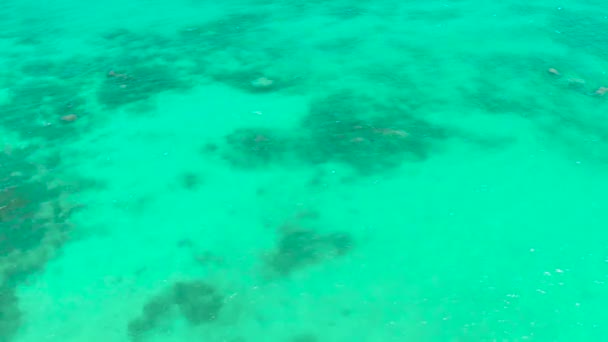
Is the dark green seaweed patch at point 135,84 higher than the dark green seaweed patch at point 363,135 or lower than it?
higher

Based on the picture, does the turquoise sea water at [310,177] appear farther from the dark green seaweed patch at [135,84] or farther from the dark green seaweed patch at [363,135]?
the dark green seaweed patch at [135,84]

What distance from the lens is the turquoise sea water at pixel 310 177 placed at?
2881 cm

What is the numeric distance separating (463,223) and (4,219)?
30.9 m

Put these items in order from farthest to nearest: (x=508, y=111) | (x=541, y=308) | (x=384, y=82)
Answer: (x=384, y=82), (x=508, y=111), (x=541, y=308)

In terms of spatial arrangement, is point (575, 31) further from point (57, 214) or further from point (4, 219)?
point (4, 219)

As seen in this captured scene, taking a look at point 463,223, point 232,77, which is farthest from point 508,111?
point 232,77

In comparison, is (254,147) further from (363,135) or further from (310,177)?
(363,135)

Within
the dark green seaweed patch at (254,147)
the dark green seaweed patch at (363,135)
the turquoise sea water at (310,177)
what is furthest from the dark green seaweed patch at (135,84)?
the dark green seaweed patch at (363,135)

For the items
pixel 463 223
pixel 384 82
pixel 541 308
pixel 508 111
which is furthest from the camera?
pixel 384 82

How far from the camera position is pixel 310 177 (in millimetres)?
37469

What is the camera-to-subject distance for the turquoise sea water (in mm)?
28812

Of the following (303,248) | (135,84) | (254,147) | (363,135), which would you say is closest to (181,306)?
(303,248)

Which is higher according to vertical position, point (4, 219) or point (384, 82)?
point (384, 82)

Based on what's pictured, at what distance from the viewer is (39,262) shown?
32031 mm
